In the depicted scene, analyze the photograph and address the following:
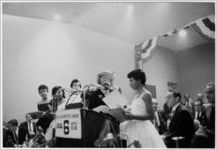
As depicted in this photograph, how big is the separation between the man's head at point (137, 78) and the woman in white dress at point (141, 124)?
26 mm

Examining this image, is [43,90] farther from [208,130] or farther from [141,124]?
[208,130]

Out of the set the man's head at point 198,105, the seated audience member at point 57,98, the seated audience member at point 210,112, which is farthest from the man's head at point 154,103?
the seated audience member at point 57,98

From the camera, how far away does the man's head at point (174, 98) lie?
11.7 ft

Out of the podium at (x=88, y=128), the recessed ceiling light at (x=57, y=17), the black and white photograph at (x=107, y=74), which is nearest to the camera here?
the podium at (x=88, y=128)

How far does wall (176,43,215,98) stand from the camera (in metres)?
3.51

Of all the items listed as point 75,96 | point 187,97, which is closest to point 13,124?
point 75,96

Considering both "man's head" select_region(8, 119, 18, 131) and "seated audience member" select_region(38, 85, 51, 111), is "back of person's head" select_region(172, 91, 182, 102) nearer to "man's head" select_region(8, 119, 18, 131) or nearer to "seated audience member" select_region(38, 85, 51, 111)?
"seated audience member" select_region(38, 85, 51, 111)

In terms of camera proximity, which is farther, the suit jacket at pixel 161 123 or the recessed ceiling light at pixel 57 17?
the recessed ceiling light at pixel 57 17

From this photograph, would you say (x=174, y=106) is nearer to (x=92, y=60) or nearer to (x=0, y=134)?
(x=92, y=60)

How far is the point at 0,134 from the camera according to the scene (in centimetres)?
375

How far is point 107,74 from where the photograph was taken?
12.1 feet

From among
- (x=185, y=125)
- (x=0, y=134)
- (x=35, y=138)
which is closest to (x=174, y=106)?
(x=185, y=125)

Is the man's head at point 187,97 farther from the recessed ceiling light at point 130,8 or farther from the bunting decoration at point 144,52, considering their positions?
the recessed ceiling light at point 130,8

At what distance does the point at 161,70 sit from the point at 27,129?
1.38m
